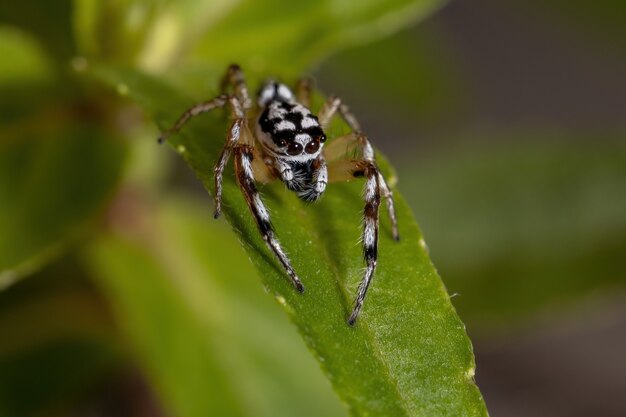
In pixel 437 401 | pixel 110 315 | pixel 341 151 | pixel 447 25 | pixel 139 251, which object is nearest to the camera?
pixel 437 401

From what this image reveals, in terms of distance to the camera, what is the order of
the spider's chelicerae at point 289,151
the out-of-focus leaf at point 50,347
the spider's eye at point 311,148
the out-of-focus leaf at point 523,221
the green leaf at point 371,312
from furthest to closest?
the out-of-focus leaf at point 523,221 < the out-of-focus leaf at point 50,347 < the spider's eye at point 311,148 < the spider's chelicerae at point 289,151 < the green leaf at point 371,312

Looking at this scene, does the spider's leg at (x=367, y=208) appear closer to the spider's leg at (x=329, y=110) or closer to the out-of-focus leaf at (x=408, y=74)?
the spider's leg at (x=329, y=110)

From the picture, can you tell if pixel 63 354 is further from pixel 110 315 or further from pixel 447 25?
pixel 447 25

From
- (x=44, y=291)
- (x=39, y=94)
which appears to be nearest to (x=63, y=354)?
(x=44, y=291)

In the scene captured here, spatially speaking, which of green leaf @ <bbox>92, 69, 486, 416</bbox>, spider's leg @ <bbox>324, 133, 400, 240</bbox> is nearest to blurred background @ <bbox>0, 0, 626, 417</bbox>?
spider's leg @ <bbox>324, 133, 400, 240</bbox>

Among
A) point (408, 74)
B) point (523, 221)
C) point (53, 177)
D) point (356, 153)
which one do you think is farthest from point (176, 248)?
point (408, 74)

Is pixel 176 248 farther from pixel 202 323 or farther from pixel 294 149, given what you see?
pixel 294 149

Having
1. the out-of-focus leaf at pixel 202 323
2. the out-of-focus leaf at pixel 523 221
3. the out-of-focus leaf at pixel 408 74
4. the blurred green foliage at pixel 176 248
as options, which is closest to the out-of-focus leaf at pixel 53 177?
the blurred green foliage at pixel 176 248
